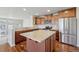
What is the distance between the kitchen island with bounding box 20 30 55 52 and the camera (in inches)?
63.9

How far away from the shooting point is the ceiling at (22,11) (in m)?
1.62

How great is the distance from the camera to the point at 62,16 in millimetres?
1667

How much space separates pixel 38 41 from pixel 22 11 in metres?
0.58

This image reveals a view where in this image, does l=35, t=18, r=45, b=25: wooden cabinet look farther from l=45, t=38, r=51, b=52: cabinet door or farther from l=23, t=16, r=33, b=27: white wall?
l=45, t=38, r=51, b=52: cabinet door

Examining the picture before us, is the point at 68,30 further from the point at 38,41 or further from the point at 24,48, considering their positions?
the point at 24,48

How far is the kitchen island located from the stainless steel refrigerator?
A: 0.66 ft

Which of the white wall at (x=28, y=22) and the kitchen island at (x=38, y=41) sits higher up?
the white wall at (x=28, y=22)

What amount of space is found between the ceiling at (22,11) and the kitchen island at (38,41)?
32 cm

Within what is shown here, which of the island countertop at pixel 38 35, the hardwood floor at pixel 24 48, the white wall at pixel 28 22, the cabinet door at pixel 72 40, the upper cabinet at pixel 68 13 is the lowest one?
the hardwood floor at pixel 24 48

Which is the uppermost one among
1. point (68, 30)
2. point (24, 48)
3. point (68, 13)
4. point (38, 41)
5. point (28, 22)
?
point (68, 13)

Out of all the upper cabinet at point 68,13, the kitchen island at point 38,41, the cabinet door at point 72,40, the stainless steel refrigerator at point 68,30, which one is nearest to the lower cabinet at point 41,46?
the kitchen island at point 38,41

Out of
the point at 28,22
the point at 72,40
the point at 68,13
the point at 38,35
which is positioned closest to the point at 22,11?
the point at 28,22

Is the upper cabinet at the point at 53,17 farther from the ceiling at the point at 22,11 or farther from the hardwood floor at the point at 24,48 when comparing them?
the hardwood floor at the point at 24,48

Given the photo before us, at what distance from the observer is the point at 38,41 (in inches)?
64.0
